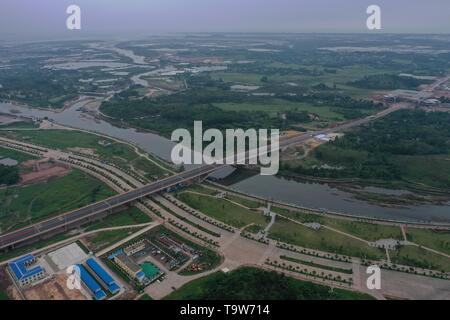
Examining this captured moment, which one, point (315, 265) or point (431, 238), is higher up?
point (431, 238)

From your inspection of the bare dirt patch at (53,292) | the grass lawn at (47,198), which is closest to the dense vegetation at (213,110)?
the grass lawn at (47,198)

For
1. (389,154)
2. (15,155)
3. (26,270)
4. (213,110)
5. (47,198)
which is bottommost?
(26,270)

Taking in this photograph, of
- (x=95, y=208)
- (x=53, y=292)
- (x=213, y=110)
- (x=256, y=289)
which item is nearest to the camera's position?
(x=256, y=289)

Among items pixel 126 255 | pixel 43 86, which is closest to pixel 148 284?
pixel 126 255

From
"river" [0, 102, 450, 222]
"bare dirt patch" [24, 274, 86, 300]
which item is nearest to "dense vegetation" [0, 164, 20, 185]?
"river" [0, 102, 450, 222]

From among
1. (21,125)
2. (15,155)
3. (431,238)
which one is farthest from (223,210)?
(21,125)

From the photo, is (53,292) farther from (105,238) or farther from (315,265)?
(315,265)

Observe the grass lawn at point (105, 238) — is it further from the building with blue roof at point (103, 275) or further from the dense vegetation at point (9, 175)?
the dense vegetation at point (9, 175)
